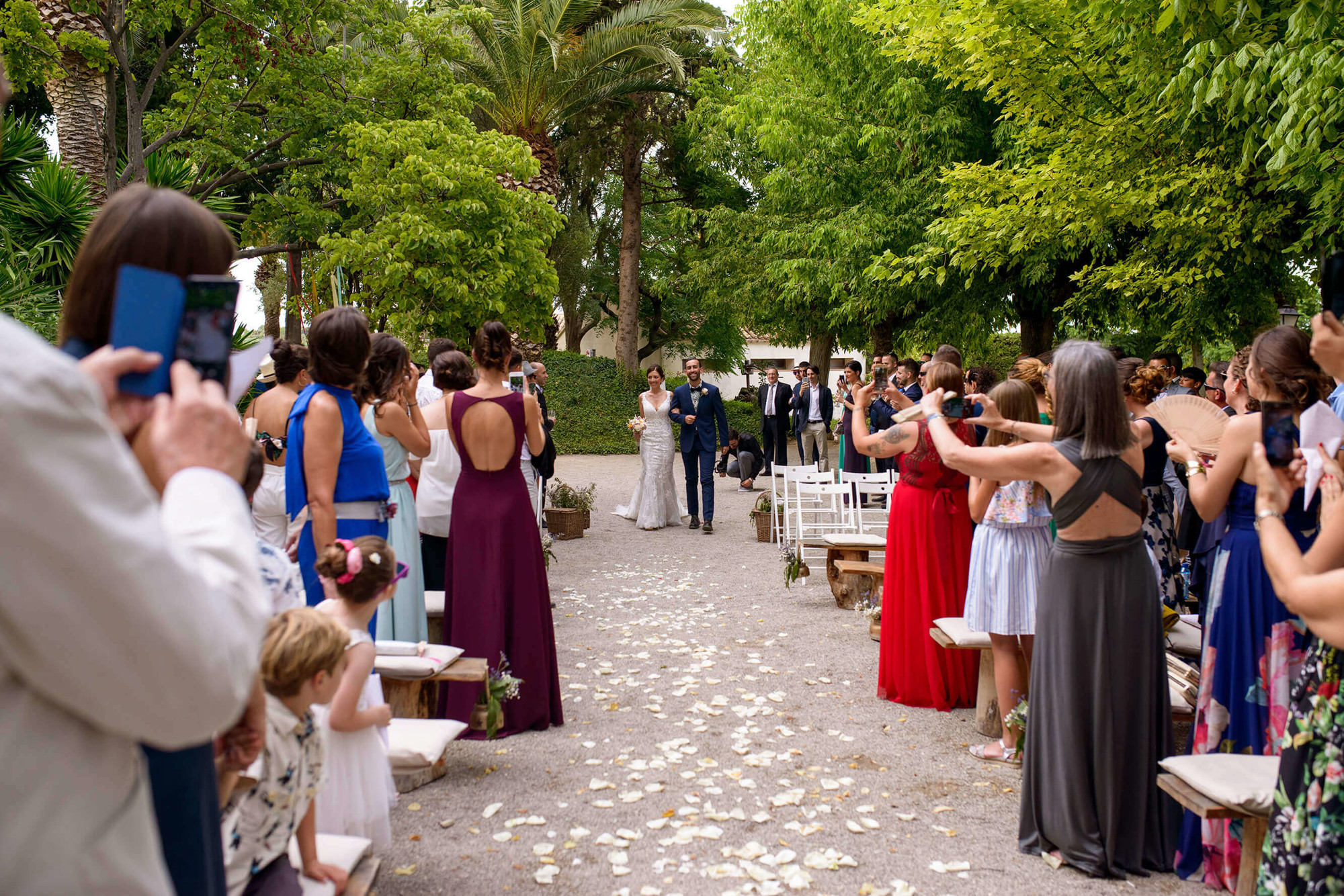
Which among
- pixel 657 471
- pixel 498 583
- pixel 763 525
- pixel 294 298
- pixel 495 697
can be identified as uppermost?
pixel 294 298

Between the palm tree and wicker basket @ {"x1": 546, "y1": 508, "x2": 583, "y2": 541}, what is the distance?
11926 millimetres

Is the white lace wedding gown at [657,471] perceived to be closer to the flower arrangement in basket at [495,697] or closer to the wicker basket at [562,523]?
the wicker basket at [562,523]

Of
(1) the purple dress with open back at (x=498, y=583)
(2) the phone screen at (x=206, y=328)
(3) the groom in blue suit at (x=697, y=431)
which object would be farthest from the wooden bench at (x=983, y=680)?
(3) the groom in blue suit at (x=697, y=431)

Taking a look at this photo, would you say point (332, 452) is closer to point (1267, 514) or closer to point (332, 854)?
point (332, 854)

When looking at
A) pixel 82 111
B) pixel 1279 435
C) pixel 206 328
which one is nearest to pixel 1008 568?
pixel 1279 435

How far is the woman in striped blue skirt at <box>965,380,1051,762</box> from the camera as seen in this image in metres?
4.91

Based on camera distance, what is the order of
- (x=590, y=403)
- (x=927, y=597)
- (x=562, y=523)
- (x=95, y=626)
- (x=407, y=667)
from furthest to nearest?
1. (x=590, y=403)
2. (x=562, y=523)
3. (x=927, y=597)
4. (x=407, y=667)
5. (x=95, y=626)

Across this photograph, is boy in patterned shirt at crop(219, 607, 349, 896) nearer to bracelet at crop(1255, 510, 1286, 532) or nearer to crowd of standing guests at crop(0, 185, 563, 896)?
crowd of standing guests at crop(0, 185, 563, 896)

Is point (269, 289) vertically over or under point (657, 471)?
over

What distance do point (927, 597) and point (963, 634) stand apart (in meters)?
0.71

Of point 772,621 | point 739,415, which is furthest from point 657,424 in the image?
point 739,415

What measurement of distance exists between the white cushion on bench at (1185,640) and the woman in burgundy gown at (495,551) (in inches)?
144

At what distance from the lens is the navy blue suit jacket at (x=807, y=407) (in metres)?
17.0

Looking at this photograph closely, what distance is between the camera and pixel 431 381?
25.6 ft
